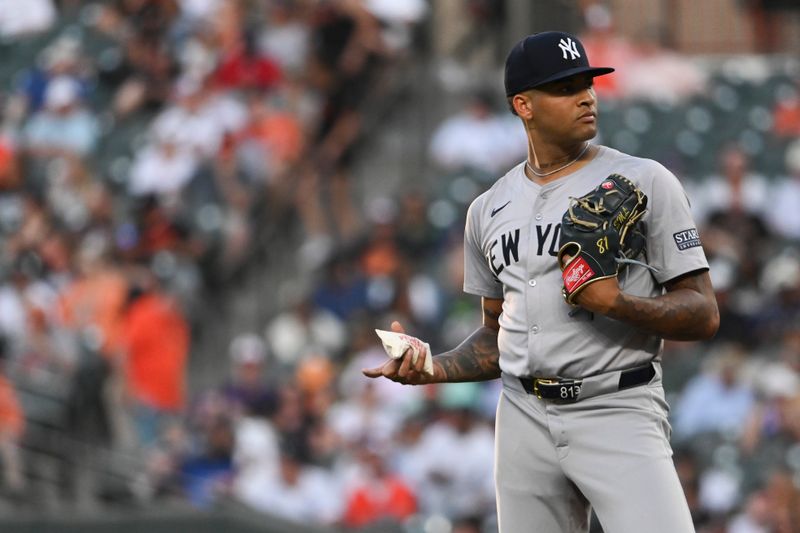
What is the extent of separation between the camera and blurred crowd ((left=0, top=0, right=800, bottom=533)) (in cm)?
1046

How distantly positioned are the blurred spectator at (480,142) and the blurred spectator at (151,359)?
115 inches

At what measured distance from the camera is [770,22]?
16.8 m

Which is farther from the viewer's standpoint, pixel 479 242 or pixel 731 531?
pixel 731 531

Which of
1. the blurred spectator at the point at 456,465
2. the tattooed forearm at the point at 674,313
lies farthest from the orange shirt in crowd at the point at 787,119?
the tattooed forearm at the point at 674,313

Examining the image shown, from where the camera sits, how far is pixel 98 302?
11922 mm

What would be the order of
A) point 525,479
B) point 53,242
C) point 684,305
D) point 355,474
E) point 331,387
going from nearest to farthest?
point 684,305 → point 525,479 → point 355,474 → point 331,387 → point 53,242

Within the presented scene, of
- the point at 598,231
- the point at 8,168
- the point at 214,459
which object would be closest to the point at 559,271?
the point at 598,231

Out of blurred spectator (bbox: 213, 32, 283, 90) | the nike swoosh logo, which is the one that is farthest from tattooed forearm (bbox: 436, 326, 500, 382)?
blurred spectator (bbox: 213, 32, 283, 90)

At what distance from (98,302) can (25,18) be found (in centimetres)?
569

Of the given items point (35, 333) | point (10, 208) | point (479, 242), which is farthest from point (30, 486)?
point (479, 242)

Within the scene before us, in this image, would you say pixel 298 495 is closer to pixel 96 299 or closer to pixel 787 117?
pixel 96 299

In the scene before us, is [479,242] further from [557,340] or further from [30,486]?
[30,486]

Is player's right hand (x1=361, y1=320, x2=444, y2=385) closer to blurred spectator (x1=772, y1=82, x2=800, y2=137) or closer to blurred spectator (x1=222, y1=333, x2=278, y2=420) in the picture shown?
blurred spectator (x1=222, y1=333, x2=278, y2=420)

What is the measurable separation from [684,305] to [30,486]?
7.89 meters
